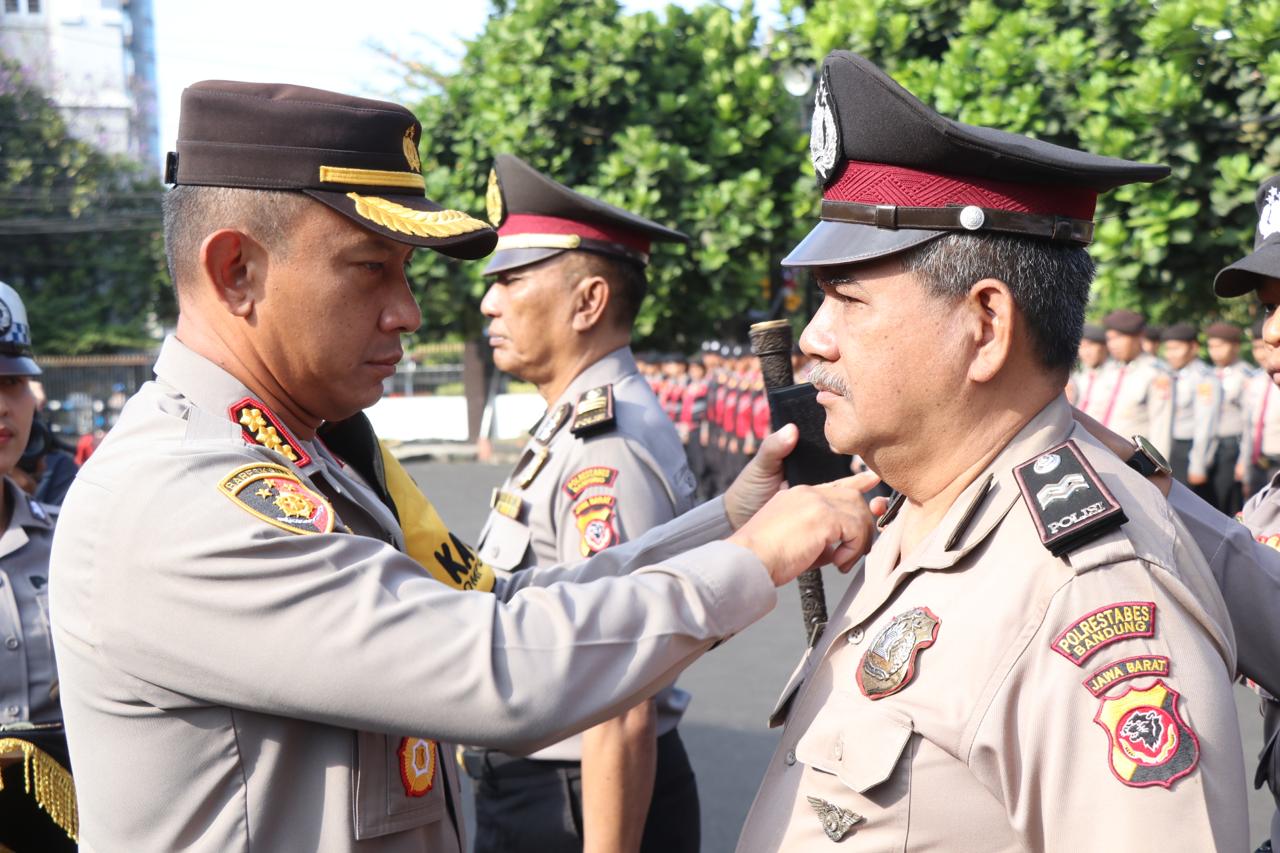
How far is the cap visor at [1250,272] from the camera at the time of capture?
282cm

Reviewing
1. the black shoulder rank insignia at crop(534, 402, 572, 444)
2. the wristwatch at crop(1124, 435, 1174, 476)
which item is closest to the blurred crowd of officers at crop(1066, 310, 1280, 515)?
the black shoulder rank insignia at crop(534, 402, 572, 444)

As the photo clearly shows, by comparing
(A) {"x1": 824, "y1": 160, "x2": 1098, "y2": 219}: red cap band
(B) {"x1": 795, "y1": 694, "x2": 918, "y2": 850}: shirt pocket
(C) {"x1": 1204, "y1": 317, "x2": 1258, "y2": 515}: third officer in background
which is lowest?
(C) {"x1": 1204, "y1": 317, "x2": 1258, "y2": 515}: third officer in background

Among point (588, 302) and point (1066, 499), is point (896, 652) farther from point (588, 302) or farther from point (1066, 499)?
point (588, 302)

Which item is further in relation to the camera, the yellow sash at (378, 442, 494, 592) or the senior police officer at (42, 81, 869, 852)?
the yellow sash at (378, 442, 494, 592)

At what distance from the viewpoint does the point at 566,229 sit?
3740 mm

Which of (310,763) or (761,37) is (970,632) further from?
(761,37)

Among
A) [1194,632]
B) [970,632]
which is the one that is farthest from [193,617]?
[1194,632]

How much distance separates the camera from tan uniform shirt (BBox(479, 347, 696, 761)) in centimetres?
323

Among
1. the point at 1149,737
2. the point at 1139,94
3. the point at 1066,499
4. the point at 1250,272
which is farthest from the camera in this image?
the point at 1139,94

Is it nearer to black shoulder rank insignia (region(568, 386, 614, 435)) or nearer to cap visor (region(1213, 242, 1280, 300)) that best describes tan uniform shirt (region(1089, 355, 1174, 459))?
cap visor (region(1213, 242, 1280, 300))

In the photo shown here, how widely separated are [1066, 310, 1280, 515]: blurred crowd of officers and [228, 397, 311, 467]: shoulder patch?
10.5 m

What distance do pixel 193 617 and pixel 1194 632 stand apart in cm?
134

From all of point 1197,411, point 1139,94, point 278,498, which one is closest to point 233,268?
point 278,498

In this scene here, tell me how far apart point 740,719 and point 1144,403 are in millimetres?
7013
